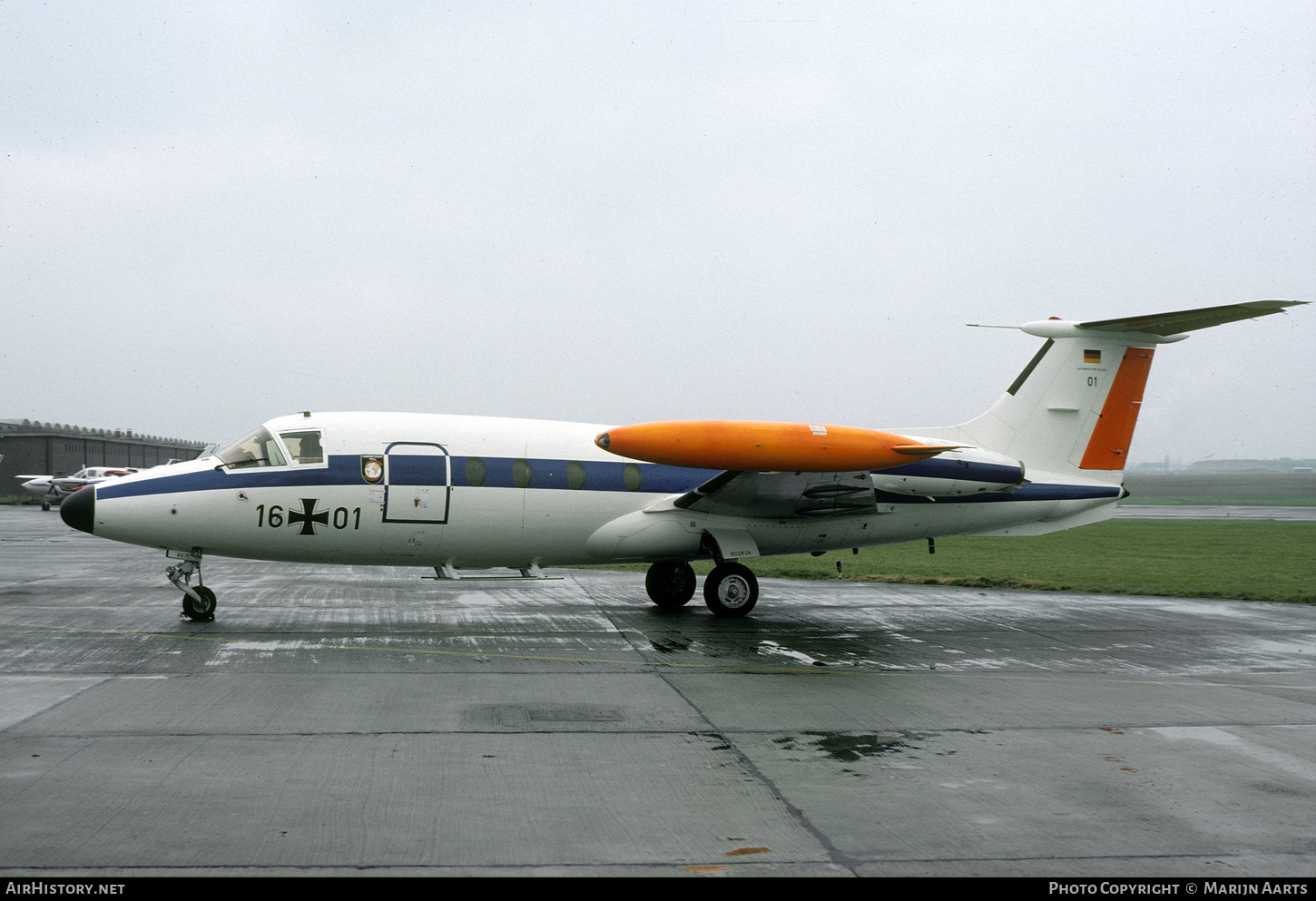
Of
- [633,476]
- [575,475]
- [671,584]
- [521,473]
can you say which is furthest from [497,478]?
[671,584]

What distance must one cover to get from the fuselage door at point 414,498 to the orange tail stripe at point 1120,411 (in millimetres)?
10490

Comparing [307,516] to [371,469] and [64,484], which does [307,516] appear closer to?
[371,469]

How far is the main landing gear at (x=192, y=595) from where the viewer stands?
43.7 ft

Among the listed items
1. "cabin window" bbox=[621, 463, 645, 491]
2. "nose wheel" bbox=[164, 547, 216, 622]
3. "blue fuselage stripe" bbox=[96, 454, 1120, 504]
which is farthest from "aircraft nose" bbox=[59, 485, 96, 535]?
"cabin window" bbox=[621, 463, 645, 491]

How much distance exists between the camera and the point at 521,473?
47.4ft

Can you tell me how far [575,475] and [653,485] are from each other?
1.32 m

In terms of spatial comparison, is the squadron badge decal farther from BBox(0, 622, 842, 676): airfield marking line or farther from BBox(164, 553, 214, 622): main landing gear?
BBox(0, 622, 842, 676): airfield marking line

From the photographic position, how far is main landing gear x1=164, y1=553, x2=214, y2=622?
13320 millimetres

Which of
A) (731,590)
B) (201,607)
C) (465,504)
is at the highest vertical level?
(465,504)

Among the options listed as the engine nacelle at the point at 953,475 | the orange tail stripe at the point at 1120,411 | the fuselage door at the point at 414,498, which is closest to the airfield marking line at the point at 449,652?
the fuselage door at the point at 414,498

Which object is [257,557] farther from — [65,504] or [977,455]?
[977,455]

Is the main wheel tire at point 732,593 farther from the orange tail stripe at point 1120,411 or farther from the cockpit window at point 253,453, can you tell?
the cockpit window at point 253,453
